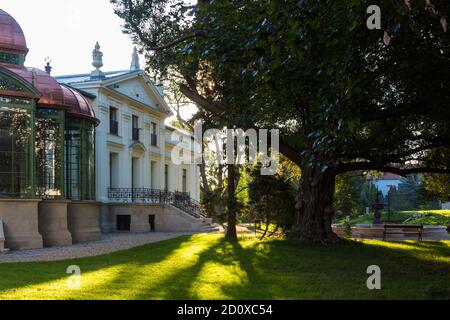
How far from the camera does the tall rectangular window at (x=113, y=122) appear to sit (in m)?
30.7

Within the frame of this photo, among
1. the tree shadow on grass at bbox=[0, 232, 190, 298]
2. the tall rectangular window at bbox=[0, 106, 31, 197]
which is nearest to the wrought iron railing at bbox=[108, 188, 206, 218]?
the tall rectangular window at bbox=[0, 106, 31, 197]

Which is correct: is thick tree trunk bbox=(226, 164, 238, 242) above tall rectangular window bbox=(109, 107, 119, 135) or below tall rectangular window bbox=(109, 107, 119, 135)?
below

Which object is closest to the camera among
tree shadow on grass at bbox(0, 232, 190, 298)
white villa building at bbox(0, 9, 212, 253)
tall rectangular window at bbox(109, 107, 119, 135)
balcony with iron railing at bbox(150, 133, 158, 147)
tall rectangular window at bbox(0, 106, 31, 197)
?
tree shadow on grass at bbox(0, 232, 190, 298)

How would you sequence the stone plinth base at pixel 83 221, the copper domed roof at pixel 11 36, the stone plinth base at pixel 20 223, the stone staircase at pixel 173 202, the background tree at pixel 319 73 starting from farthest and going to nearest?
the stone staircase at pixel 173 202 < the stone plinth base at pixel 83 221 < the copper domed roof at pixel 11 36 < the stone plinth base at pixel 20 223 < the background tree at pixel 319 73

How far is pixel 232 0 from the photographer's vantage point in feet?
38.9

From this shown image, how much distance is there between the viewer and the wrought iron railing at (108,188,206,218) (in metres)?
30.7

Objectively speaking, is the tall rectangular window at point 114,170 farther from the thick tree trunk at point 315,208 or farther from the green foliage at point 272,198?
the thick tree trunk at point 315,208

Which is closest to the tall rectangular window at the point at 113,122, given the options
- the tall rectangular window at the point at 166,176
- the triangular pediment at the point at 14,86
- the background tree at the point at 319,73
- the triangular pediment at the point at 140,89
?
the triangular pediment at the point at 140,89

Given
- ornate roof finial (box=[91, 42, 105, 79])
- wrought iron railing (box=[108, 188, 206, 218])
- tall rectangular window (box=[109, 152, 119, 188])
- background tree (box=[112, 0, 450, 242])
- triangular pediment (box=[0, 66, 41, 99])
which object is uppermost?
ornate roof finial (box=[91, 42, 105, 79])

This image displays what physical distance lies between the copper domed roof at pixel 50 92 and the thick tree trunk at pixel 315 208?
28.6ft

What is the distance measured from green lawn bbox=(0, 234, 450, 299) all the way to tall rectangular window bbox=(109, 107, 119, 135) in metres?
16.1

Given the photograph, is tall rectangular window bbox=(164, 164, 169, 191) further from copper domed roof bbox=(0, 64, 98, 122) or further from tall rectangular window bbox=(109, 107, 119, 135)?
copper domed roof bbox=(0, 64, 98, 122)

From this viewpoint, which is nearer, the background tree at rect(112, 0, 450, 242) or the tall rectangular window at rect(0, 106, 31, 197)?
the background tree at rect(112, 0, 450, 242)

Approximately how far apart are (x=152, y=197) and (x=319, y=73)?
80.7 ft
